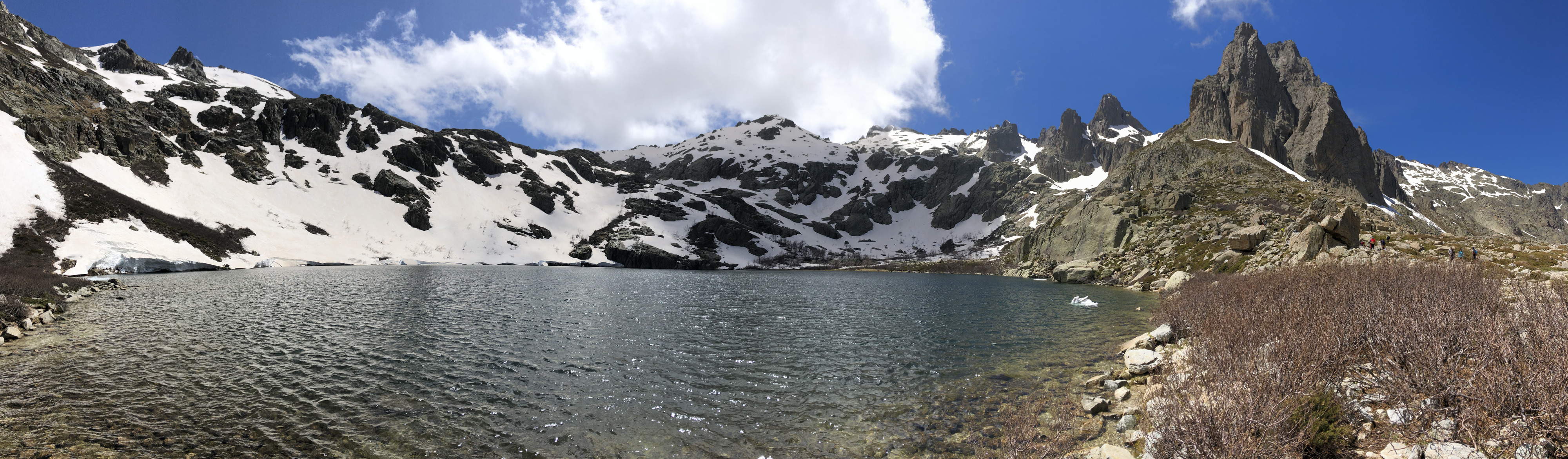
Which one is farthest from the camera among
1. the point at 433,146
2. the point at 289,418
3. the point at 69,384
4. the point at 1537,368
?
the point at 433,146

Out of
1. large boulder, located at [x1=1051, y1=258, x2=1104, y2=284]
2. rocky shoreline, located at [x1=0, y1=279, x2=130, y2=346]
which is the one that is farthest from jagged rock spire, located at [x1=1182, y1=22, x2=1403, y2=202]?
rocky shoreline, located at [x1=0, y1=279, x2=130, y2=346]

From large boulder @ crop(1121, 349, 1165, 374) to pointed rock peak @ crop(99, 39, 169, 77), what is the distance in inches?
10790

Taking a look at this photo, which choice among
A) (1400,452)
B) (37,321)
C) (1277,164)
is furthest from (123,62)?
(1277,164)

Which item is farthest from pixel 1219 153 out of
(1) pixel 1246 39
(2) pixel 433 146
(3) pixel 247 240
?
(2) pixel 433 146

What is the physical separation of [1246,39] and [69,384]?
235544mm

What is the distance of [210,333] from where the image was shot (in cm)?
2430

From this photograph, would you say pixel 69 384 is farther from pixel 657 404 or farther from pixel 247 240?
pixel 247 240

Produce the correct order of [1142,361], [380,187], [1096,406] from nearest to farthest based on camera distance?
[1096,406] < [1142,361] < [380,187]

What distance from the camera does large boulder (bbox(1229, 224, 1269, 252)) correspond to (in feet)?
174

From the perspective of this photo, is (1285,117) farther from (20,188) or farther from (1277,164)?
(20,188)

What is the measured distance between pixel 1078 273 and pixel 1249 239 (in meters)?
23.5

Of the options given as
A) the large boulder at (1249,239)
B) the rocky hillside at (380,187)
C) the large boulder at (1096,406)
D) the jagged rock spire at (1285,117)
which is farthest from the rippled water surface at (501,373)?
the jagged rock spire at (1285,117)

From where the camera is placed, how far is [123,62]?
553 ft

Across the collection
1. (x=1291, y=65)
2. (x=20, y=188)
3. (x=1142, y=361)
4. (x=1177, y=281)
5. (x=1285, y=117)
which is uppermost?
(x=1291, y=65)
